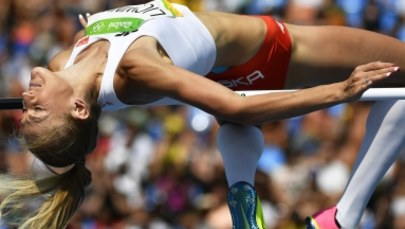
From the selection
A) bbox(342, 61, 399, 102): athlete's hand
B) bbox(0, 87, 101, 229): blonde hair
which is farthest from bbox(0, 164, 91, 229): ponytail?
bbox(342, 61, 399, 102): athlete's hand

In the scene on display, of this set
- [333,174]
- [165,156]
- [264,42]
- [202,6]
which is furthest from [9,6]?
[264,42]

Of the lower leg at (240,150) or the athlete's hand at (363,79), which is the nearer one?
the athlete's hand at (363,79)

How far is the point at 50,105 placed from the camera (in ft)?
15.2

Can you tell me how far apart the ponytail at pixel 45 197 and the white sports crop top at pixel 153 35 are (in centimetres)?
39

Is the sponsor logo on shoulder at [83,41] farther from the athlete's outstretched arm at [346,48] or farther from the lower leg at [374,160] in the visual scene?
the lower leg at [374,160]

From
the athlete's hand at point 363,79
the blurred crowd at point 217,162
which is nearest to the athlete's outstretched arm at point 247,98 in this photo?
the athlete's hand at point 363,79

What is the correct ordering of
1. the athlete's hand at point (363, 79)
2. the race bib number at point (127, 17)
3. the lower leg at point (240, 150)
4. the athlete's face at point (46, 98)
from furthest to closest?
the lower leg at point (240, 150) < the race bib number at point (127, 17) < the athlete's face at point (46, 98) < the athlete's hand at point (363, 79)

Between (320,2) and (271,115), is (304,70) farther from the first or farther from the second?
(320,2)

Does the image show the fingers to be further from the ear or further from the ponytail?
the ponytail

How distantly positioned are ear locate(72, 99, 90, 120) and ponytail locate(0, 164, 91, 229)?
0.30 m

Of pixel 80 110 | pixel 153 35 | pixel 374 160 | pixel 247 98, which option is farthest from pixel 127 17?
pixel 374 160

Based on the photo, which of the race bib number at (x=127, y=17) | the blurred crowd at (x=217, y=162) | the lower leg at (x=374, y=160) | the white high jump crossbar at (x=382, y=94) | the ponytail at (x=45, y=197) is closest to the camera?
the white high jump crossbar at (x=382, y=94)

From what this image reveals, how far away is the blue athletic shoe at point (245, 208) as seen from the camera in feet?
16.0

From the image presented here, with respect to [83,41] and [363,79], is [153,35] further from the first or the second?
[363,79]
